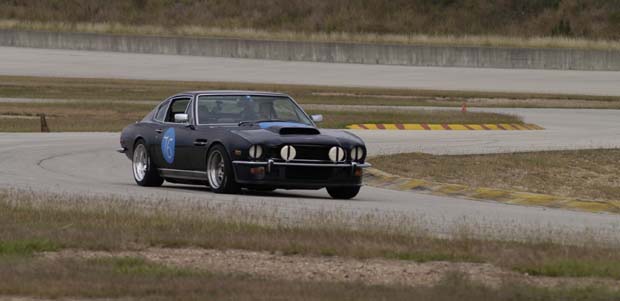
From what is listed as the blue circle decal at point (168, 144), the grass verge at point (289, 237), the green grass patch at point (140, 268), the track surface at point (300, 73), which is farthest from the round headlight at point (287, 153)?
the track surface at point (300, 73)

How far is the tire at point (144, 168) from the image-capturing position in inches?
660

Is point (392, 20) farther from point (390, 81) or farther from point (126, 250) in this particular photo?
point (126, 250)

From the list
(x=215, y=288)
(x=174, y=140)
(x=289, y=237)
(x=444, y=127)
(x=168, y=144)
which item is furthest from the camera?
(x=444, y=127)

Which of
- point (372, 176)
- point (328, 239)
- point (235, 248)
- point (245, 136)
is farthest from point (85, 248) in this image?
point (372, 176)

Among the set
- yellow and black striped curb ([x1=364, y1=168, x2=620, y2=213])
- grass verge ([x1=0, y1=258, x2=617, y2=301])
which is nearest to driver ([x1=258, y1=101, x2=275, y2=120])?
yellow and black striped curb ([x1=364, y1=168, x2=620, y2=213])

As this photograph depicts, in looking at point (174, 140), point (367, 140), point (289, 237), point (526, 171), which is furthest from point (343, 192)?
point (367, 140)

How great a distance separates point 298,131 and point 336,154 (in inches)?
19.9

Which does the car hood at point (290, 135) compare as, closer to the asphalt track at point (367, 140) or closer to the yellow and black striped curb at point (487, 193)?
the asphalt track at point (367, 140)

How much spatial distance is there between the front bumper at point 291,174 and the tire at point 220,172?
14cm

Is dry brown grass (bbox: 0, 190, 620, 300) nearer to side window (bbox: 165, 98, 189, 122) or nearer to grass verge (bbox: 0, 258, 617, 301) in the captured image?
grass verge (bbox: 0, 258, 617, 301)

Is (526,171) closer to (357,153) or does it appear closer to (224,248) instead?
(357,153)

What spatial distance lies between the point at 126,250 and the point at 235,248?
32.7 inches

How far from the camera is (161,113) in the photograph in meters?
17.0

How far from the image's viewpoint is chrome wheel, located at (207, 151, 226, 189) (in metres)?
15.3
